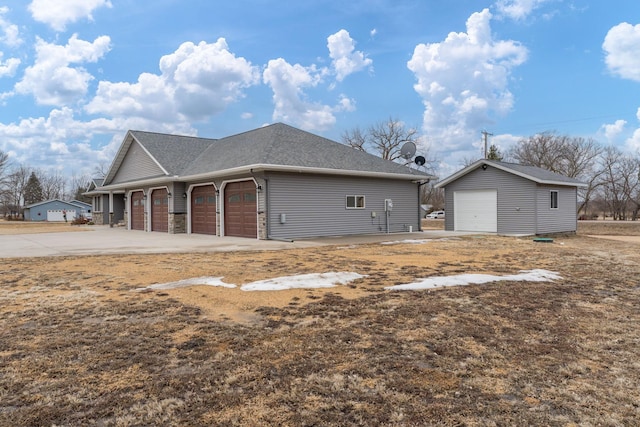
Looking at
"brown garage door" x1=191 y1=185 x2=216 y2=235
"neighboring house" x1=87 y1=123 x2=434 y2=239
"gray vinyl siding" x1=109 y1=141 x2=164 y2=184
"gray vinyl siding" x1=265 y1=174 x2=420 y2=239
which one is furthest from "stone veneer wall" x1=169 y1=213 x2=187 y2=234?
"gray vinyl siding" x1=265 y1=174 x2=420 y2=239

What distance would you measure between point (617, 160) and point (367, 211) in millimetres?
38685

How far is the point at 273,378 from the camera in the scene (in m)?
3.10

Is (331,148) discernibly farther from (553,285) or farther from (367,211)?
(553,285)

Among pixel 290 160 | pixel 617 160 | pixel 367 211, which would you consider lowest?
pixel 367 211

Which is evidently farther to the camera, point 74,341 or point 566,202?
point 566,202

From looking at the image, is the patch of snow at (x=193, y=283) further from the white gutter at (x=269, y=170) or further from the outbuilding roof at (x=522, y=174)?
the outbuilding roof at (x=522, y=174)

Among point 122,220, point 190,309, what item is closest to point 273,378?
point 190,309

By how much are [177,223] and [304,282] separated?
14.7 m

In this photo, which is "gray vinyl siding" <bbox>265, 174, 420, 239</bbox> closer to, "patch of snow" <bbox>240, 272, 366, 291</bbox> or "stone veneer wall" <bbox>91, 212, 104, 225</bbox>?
"patch of snow" <bbox>240, 272, 366, 291</bbox>

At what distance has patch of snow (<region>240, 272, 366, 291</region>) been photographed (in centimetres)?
648

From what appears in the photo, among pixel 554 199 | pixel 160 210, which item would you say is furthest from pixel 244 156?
pixel 554 199

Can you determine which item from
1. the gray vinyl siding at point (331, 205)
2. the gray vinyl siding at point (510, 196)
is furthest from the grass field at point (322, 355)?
the gray vinyl siding at point (510, 196)

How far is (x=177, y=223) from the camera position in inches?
789

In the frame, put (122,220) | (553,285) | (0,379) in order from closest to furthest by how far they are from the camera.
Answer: (0,379) < (553,285) < (122,220)
